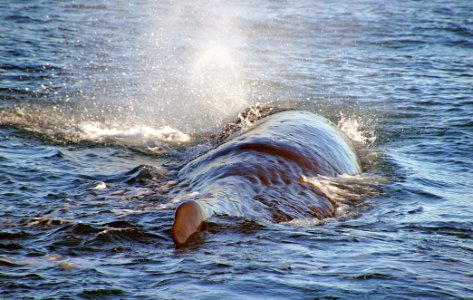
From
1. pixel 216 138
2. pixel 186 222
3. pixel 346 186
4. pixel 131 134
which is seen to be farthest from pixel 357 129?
pixel 186 222

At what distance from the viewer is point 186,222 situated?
17.1ft

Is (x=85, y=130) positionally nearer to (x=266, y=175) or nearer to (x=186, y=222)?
(x=266, y=175)

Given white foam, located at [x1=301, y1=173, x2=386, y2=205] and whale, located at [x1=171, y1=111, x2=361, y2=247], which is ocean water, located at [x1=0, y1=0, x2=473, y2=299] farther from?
whale, located at [x1=171, y1=111, x2=361, y2=247]

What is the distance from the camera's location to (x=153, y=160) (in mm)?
9422

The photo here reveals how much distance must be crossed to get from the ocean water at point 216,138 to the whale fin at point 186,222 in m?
0.08

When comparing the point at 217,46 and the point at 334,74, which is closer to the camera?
the point at 334,74

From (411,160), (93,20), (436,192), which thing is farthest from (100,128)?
(93,20)

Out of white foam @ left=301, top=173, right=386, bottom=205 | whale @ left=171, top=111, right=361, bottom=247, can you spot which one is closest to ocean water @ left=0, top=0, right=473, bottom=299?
white foam @ left=301, top=173, right=386, bottom=205

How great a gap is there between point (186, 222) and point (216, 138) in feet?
16.1

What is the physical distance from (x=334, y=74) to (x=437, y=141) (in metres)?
5.42

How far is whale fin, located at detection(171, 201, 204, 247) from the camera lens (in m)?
5.09

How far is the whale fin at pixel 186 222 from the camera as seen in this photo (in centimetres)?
509

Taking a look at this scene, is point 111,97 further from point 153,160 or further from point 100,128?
point 153,160

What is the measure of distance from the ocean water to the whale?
6.5 inches
